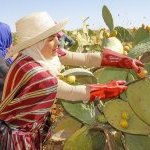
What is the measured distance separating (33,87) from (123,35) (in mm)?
2273

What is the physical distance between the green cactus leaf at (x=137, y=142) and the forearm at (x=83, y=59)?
0.53 metres

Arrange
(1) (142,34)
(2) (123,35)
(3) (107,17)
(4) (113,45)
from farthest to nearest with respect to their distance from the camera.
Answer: (2) (123,35), (3) (107,17), (1) (142,34), (4) (113,45)

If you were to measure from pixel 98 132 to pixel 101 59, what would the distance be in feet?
1.70

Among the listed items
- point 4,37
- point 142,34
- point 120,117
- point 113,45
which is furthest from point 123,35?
point 120,117

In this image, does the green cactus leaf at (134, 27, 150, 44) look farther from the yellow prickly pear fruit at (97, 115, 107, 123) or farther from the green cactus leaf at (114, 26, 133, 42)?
the yellow prickly pear fruit at (97, 115, 107, 123)

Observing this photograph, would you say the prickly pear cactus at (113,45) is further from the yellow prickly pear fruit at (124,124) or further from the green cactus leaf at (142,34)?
the yellow prickly pear fruit at (124,124)

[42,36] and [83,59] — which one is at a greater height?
[42,36]

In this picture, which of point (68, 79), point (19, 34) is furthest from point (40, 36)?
point (68, 79)

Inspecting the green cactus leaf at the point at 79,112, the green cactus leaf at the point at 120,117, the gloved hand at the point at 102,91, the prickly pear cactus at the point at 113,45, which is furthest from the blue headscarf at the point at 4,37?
the gloved hand at the point at 102,91

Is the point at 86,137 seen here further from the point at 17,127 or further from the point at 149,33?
the point at 149,33

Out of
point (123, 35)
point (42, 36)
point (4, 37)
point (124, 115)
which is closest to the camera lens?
point (42, 36)

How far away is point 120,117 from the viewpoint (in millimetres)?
3064

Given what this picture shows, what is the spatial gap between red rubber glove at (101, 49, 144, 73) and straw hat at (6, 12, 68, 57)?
516mm

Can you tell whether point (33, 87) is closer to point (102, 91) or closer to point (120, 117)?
point (102, 91)
